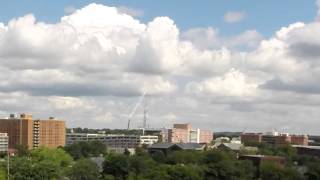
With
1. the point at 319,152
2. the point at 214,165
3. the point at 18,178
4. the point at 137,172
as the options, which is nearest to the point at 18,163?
the point at 18,178

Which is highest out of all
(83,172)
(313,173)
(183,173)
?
(183,173)

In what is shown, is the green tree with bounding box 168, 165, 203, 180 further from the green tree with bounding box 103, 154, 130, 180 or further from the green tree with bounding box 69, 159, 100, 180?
the green tree with bounding box 69, 159, 100, 180

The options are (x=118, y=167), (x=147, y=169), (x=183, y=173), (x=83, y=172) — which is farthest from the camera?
(x=118, y=167)

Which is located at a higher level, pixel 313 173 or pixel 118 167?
pixel 118 167

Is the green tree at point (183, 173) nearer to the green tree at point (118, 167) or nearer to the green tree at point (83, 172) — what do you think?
the green tree at point (118, 167)

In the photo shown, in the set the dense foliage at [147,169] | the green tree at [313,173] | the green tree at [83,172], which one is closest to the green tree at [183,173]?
the dense foliage at [147,169]

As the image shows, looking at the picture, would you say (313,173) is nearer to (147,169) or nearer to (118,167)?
(147,169)

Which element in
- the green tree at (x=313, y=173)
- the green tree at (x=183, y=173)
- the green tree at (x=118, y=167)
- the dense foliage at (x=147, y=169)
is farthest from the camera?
the green tree at (x=313, y=173)

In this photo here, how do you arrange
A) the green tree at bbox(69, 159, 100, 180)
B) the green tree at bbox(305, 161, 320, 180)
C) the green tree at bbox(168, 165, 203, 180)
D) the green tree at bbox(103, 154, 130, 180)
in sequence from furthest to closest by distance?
the green tree at bbox(305, 161, 320, 180) → the green tree at bbox(103, 154, 130, 180) → the green tree at bbox(69, 159, 100, 180) → the green tree at bbox(168, 165, 203, 180)

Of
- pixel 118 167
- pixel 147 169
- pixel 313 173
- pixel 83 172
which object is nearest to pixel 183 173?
pixel 147 169

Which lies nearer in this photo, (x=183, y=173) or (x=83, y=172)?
(x=183, y=173)

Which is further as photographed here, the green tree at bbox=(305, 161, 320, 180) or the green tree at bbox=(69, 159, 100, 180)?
the green tree at bbox=(305, 161, 320, 180)

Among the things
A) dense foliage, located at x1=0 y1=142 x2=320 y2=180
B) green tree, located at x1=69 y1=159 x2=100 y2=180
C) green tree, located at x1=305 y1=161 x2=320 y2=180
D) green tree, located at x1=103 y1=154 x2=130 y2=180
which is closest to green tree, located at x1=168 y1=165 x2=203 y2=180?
dense foliage, located at x1=0 y1=142 x2=320 y2=180

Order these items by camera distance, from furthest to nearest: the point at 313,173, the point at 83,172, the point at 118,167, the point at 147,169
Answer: the point at 313,173
the point at 118,167
the point at 147,169
the point at 83,172
